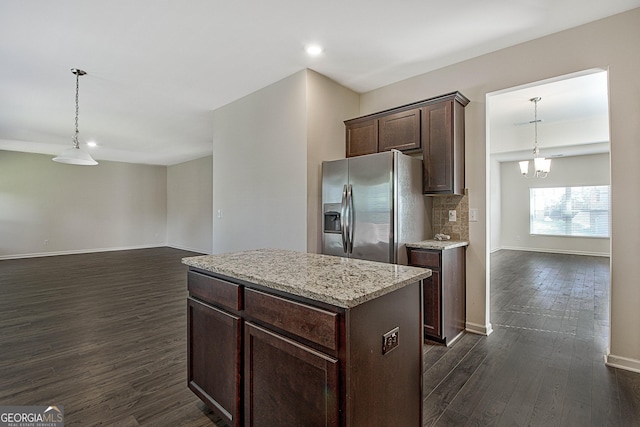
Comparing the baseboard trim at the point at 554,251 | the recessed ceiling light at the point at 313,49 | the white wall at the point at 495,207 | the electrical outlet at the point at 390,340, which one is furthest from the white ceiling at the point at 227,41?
the baseboard trim at the point at 554,251

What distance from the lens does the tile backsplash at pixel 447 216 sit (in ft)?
10.5

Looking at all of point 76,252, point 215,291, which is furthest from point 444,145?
point 76,252

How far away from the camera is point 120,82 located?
146 inches

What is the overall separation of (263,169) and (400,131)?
5.55 ft

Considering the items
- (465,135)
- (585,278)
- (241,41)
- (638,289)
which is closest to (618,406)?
(638,289)

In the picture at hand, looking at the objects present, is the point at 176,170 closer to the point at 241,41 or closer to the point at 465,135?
the point at 241,41

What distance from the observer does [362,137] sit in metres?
3.68

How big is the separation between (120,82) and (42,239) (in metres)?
6.86

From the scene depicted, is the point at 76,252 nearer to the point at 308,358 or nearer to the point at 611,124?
the point at 308,358

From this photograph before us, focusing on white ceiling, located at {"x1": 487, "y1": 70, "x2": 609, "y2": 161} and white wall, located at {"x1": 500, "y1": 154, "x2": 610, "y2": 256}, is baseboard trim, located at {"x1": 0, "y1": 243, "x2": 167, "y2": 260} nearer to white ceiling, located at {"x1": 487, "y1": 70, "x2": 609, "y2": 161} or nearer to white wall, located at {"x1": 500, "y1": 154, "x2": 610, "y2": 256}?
white ceiling, located at {"x1": 487, "y1": 70, "x2": 609, "y2": 161}

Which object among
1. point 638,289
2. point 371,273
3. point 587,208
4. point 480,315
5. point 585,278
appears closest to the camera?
point 371,273

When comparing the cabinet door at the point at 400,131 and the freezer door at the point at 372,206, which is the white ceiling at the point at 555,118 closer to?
the cabinet door at the point at 400,131

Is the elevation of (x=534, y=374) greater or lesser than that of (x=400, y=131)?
lesser

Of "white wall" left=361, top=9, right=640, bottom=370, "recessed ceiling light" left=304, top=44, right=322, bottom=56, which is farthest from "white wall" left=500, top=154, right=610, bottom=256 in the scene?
"recessed ceiling light" left=304, top=44, right=322, bottom=56
